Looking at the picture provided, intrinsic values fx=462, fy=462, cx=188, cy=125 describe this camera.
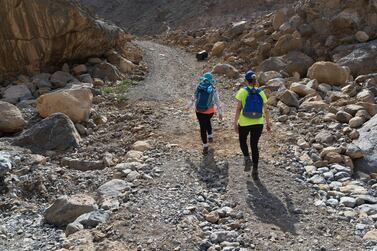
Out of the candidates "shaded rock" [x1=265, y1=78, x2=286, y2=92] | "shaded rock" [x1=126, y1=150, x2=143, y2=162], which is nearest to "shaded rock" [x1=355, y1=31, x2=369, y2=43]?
"shaded rock" [x1=265, y1=78, x2=286, y2=92]

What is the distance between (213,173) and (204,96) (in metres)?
1.47

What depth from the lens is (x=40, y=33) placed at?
1454 centimetres

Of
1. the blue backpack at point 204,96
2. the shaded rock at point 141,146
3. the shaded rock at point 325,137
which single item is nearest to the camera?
the blue backpack at point 204,96

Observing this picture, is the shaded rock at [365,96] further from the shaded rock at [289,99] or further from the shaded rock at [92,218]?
the shaded rock at [92,218]

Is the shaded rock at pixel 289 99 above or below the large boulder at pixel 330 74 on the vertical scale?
below

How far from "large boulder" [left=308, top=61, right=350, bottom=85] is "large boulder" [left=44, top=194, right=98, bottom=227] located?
328 inches

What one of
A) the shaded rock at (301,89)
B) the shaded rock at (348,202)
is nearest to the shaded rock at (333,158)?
the shaded rock at (348,202)

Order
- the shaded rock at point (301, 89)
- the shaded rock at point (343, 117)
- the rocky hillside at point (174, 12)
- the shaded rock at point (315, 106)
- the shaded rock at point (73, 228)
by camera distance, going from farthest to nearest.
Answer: the rocky hillside at point (174, 12)
the shaded rock at point (301, 89)
the shaded rock at point (315, 106)
the shaded rock at point (343, 117)
the shaded rock at point (73, 228)

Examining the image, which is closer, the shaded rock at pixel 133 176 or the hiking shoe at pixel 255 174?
the hiking shoe at pixel 255 174

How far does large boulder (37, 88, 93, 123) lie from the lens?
11.2 meters

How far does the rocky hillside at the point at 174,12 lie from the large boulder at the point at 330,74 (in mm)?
11632

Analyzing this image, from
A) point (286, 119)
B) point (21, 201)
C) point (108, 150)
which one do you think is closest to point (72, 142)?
point (108, 150)

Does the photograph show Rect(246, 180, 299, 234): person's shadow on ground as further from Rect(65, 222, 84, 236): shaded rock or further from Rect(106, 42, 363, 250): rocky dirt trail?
Rect(65, 222, 84, 236): shaded rock

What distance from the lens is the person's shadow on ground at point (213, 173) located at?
7.71 metres
